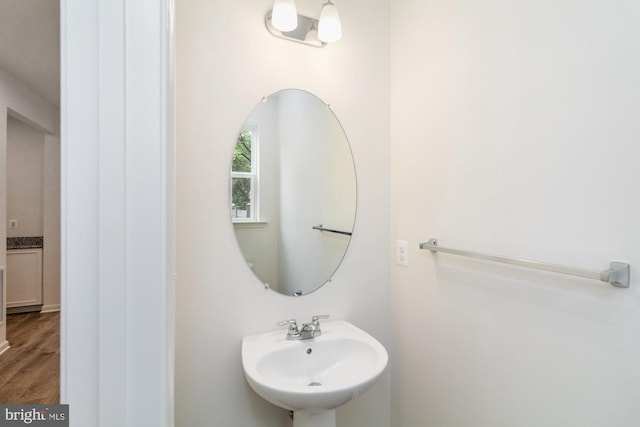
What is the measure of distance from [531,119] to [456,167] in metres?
0.29

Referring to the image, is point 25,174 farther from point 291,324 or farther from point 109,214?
point 109,214

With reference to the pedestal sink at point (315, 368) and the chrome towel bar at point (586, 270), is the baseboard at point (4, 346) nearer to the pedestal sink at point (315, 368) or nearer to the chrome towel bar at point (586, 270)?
the pedestal sink at point (315, 368)

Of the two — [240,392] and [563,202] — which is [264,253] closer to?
[240,392]

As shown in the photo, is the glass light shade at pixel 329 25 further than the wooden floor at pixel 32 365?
Yes

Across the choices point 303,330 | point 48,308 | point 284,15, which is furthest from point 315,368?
point 48,308

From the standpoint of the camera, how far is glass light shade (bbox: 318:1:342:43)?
1241 mm

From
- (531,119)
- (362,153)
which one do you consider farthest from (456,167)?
(362,153)

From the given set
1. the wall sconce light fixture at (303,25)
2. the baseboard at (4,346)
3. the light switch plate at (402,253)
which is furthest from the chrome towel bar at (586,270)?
the baseboard at (4,346)

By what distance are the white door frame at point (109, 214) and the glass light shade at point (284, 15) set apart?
776 mm

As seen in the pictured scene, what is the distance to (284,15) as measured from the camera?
3.82 feet

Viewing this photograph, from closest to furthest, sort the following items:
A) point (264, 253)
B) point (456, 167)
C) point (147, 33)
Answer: point (147, 33) → point (456, 167) → point (264, 253)

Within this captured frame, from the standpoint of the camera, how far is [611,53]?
0.73 m

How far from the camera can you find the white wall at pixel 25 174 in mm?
2078

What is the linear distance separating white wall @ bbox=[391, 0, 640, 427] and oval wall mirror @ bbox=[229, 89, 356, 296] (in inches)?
12.5
